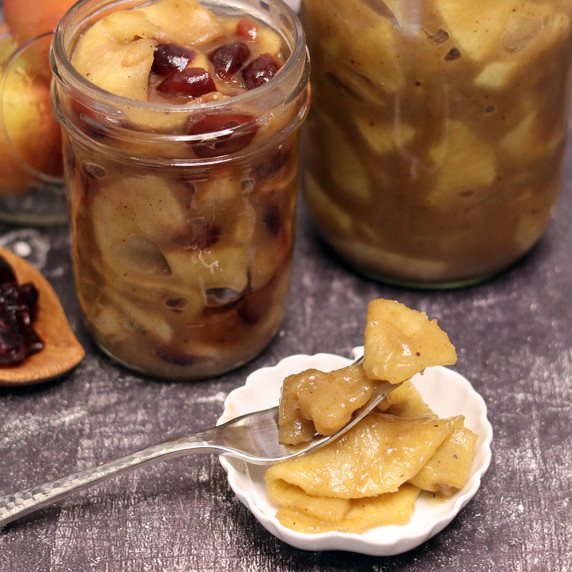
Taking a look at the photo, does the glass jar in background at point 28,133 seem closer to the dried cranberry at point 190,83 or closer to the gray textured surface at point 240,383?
the gray textured surface at point 240,383

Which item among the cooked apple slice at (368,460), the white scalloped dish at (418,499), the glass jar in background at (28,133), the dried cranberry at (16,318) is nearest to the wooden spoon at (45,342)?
the dried cranberry at (16,318)

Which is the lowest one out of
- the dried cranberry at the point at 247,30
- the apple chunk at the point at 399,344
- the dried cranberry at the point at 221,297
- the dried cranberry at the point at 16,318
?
the dried cranberry at the point at 16,318

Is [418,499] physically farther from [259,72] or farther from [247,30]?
[247,30]

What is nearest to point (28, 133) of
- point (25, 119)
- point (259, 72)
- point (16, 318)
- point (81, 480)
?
point (25, 119)

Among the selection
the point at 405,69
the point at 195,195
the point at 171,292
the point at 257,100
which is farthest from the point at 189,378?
the point at 405,69

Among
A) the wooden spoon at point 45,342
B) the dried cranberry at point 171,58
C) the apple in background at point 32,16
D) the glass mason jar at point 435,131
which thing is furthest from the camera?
the apple in background at point 32,16

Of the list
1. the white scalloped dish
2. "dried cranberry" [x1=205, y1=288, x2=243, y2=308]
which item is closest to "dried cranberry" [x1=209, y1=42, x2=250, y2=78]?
"dried cranberry" [x1=205, y1=288, x2=243, y2=308]

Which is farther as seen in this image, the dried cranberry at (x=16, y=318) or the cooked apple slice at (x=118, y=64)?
the dried cranberry at (x=16, y=318)

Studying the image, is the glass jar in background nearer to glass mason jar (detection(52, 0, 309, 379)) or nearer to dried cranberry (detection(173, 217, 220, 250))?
glass mason jar (detection(52, 0, 309, 379))

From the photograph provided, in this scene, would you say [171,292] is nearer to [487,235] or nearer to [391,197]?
[391,197]
